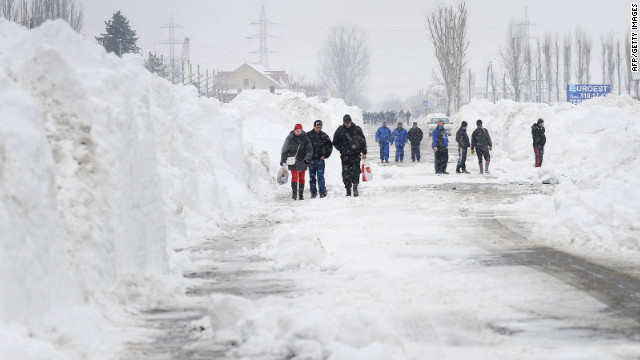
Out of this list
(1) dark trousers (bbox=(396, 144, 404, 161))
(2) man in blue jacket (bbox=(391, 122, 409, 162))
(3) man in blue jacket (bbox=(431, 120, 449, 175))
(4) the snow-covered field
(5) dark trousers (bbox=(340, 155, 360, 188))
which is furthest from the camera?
(1) dark trousers (bbox=(396, 144, 404, 161))

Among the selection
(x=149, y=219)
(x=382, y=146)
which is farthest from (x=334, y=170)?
(x=149, y=219)

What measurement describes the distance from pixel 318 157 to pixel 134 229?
11142 mm

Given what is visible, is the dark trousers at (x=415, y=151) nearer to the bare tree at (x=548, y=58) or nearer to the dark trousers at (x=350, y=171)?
the dark trousers at (x=350, y=171)

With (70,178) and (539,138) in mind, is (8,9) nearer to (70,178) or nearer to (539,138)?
(539,138)

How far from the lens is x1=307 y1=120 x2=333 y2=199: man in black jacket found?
18.2 meters

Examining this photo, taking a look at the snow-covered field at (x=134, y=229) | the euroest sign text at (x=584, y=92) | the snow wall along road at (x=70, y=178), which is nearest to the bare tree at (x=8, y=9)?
the euroest sign text at (x=584, y=92)

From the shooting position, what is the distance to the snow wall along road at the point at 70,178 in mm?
5238

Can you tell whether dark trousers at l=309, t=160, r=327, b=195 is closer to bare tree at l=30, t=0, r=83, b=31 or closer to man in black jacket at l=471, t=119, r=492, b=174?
man in black jacket at l=471, t=119, r=492, b=174

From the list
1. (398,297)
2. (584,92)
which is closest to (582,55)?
(584,92)

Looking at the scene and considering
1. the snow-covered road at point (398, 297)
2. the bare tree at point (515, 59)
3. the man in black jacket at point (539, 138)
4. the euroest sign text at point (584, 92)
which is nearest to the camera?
the snow-covered road at point (398, 297)

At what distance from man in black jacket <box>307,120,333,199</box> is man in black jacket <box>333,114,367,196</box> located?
31 centimetres

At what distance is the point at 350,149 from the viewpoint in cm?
1830

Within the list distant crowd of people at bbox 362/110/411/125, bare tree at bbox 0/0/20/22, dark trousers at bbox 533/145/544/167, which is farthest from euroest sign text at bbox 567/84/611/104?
distant crowd of people at bbox 362/110/411/125

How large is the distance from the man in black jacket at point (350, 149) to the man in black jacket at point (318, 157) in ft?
1.01
